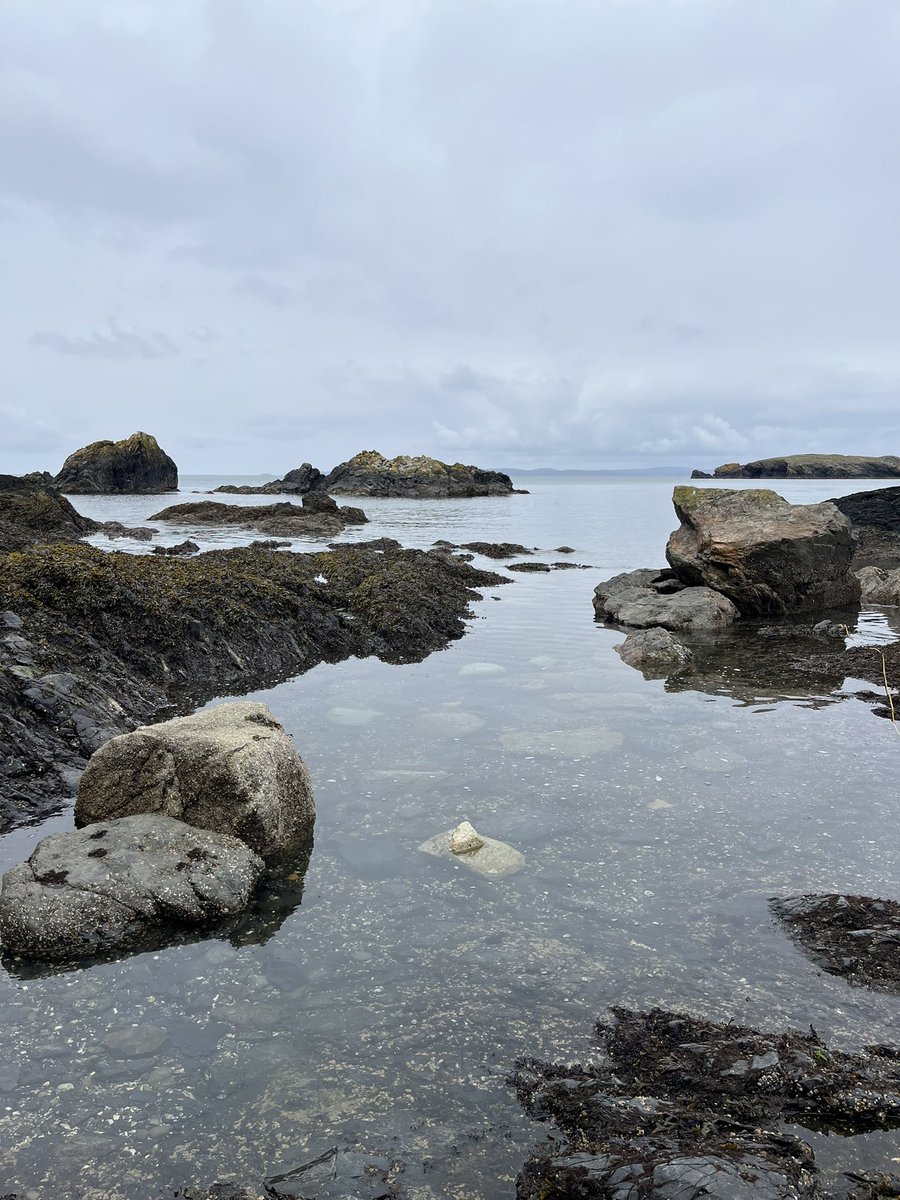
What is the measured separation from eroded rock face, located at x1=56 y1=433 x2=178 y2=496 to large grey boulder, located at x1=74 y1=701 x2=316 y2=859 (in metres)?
89.1

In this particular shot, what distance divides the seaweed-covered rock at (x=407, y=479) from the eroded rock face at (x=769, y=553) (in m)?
79.6

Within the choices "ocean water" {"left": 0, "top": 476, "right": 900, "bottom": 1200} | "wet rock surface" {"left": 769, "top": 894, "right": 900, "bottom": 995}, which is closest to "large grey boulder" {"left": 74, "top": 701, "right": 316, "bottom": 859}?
"ocean water" {"left": 0, "top": 476, "right": 900, "bottom": 1200}

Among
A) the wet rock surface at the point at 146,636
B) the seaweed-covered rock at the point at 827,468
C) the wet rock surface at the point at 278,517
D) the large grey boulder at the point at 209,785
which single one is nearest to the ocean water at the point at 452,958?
the large grey boulder at the point at 209,785

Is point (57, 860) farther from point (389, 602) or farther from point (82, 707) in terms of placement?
point (389, 602)

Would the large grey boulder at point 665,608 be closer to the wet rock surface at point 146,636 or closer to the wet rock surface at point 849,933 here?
the wet rock surface at point 146,636

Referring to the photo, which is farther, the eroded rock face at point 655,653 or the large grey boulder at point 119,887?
the eroded rock face at point 655,653

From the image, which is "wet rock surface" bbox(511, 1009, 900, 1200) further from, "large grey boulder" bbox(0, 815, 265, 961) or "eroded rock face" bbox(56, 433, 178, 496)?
"eroded rock face" bbox(56, 433, 178, 496)

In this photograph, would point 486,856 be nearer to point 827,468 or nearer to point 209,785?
point 209,785

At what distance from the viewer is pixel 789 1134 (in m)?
3.96

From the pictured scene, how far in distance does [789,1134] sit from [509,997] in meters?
1.89

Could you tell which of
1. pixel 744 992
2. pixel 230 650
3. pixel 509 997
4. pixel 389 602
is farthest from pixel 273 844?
pixel 389 602

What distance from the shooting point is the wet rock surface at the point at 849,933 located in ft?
18.1

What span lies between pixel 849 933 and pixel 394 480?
335 ft

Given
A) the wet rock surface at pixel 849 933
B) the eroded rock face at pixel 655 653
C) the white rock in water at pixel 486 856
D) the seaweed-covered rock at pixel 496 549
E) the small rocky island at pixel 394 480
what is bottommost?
the wet rock surface at pixel 849 933
